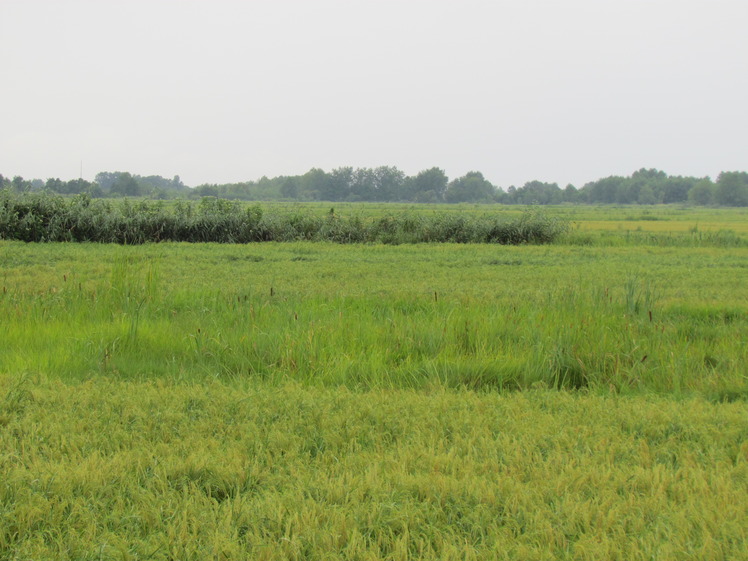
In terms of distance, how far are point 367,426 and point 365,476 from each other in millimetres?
725

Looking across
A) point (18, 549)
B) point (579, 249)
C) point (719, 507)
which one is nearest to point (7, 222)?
point (579, 249)

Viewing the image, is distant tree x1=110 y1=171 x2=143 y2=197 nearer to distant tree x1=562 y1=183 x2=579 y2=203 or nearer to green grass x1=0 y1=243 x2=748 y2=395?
green grass x1=0 y1=243 x2=748 y2=395

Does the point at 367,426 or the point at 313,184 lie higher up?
the point at 313,184

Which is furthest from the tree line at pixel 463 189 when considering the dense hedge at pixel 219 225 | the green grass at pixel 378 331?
the green grass at pixel 378 331

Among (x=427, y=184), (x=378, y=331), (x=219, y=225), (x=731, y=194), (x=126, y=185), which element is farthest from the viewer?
(x=427, y=184)

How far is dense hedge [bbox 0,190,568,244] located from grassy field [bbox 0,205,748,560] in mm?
12676

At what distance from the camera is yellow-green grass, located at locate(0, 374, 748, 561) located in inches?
102

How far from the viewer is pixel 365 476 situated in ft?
10.5

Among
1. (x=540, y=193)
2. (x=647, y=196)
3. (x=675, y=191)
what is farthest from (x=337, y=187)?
(x=675, y=191)

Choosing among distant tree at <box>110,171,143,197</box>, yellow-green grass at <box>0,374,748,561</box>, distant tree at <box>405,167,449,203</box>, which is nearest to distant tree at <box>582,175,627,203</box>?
distant tree at <box>405,167,449,203</box>

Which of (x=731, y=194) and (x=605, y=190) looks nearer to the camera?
(x=731, y=194)

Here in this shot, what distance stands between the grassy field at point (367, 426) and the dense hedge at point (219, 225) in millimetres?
12676

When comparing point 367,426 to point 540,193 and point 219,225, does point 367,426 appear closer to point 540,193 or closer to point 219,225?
point 219,225

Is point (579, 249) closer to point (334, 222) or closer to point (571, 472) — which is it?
point (334, 222)
